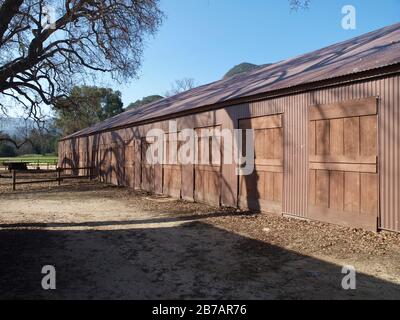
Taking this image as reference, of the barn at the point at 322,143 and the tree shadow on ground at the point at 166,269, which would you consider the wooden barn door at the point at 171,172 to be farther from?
the tree shadow on ground at the point at 166,269

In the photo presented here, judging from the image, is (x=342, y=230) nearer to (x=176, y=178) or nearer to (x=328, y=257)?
(x=328, y=257)

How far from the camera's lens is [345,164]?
320 inches

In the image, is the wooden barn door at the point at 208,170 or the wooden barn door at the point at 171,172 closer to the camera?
the wooden barn door at the point at 208,170

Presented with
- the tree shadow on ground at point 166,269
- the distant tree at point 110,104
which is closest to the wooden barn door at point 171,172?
the tree shadow on ground at point 166,269

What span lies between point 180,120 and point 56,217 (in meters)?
6.21

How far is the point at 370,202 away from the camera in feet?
24.9

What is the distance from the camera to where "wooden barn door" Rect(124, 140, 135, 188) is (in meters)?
19.7

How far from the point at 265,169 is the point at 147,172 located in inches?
343

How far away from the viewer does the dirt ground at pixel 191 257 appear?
4707 millimetres

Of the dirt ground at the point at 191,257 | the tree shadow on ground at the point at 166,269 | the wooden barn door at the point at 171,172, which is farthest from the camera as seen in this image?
the wooden barn door at the point at 171,172

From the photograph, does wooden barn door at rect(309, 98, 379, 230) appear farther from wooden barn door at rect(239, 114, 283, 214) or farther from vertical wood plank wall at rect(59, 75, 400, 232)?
wooden barn door at rect(239, 114, 283, 214)

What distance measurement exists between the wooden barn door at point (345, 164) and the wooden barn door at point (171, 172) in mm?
7043

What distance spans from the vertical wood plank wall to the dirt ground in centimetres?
63
